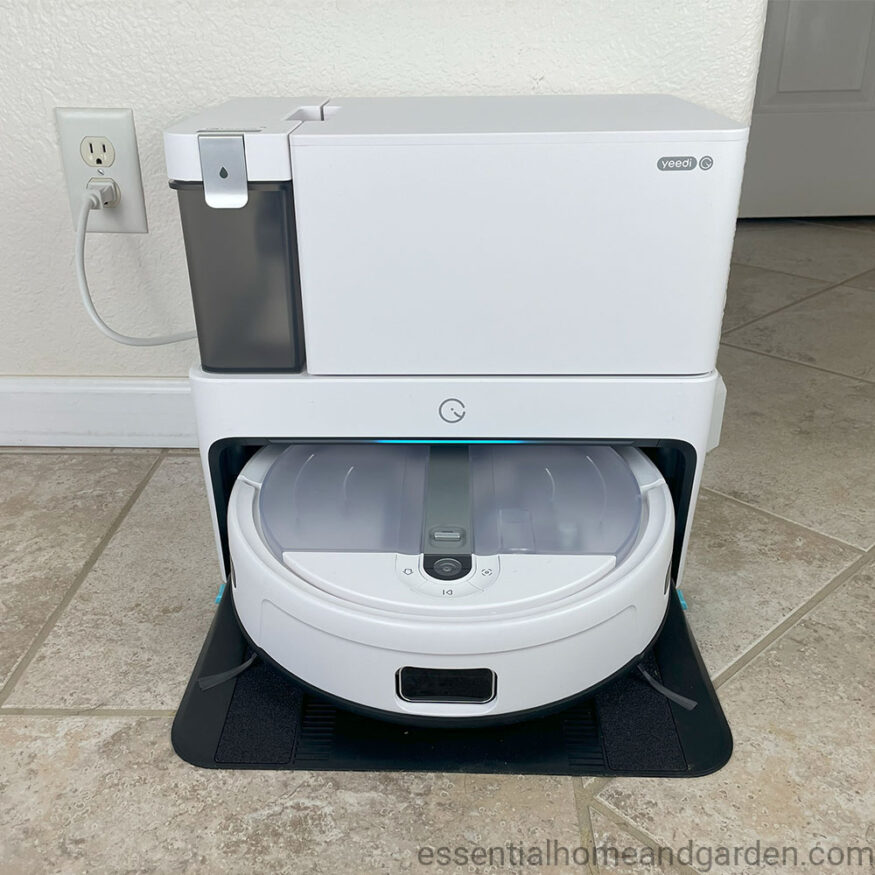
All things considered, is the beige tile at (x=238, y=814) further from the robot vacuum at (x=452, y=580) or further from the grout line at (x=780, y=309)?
the grout line at (x=780, y=309)

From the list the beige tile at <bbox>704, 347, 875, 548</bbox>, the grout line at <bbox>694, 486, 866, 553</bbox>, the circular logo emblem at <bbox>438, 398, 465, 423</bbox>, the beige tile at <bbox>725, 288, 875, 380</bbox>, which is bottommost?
the beige tile at <bbox>725, 288, 875, 380</bbox>

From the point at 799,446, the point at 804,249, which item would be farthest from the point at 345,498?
the point at 804,249

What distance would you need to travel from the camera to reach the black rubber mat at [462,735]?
1.85 ft

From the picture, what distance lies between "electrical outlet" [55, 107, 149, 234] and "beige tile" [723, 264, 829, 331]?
93 centimetres

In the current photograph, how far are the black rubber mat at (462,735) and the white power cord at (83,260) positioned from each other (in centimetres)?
38

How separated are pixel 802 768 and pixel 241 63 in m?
0.76

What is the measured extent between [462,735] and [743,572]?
331 millimetres

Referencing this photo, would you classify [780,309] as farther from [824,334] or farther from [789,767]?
[789,767]

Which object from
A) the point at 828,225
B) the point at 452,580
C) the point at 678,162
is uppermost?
the point at 678,162

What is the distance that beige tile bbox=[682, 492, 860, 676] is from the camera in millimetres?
699

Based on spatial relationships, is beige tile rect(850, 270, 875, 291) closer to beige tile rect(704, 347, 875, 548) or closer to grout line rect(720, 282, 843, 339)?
grout line rect(720, 282, 843, 339)

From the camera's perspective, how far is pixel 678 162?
1.75 ft

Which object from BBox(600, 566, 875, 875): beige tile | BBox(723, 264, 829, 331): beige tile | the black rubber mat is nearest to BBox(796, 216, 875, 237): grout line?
BBox(723, 264, 829, 331): beige tile

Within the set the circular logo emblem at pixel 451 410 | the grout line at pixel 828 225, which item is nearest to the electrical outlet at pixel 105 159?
the circular logo emblem at pixel 451 410
